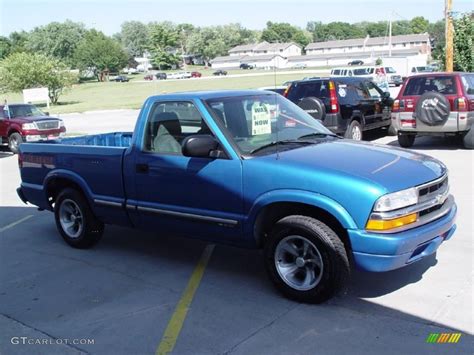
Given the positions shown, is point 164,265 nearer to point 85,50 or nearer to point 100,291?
point 100,291

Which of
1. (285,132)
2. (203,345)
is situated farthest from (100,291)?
(285,132)

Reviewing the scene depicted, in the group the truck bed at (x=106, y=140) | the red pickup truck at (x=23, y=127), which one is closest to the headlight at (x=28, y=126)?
the red pickup truck at (x=23, y=127)

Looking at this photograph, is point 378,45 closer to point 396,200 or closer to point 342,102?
point 342,102

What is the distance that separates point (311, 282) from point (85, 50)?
117314mm

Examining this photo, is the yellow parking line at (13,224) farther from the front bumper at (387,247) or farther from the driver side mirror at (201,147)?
the front bumper at (387,247)

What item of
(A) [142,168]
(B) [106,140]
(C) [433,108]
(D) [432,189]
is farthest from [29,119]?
(D) [432,189]

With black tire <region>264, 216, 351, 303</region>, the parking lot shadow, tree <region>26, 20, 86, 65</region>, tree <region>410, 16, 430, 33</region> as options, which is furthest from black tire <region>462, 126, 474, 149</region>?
tree <region>410, 16, 430, 33</region>

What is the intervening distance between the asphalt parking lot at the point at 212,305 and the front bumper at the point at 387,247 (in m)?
0.43

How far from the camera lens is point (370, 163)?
4.46 meters

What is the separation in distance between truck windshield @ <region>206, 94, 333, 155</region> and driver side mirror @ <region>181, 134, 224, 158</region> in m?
0.18

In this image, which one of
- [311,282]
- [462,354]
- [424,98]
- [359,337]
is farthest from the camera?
[424,98]

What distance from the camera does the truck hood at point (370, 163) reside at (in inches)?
166

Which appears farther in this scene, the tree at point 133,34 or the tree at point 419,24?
→ the tree at point 133,34

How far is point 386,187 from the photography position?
408 cm
